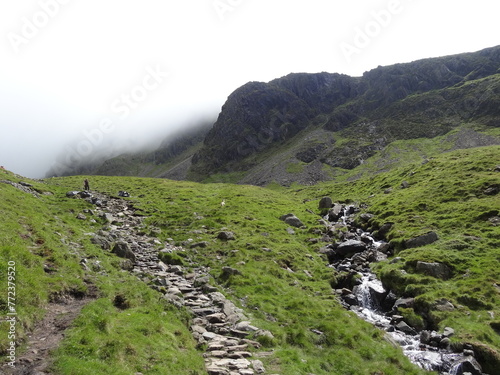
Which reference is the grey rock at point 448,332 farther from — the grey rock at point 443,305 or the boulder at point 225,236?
the boulder at point 225,236

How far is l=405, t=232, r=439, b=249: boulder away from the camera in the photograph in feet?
114

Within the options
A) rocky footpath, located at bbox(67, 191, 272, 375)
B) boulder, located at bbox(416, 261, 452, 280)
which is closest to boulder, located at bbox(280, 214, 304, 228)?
boulder, located at bbox(416, 261, 452, 280)

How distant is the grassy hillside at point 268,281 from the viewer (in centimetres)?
1434

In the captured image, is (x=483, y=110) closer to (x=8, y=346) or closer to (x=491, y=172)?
(x=491, y=172)

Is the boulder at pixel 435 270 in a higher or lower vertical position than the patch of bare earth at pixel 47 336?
lower

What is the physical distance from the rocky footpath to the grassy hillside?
A: 3.13 feet

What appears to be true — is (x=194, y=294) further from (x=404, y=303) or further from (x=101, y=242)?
(x=404, y=303)

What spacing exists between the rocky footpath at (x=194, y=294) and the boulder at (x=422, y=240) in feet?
78.8

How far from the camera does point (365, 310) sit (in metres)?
26.2

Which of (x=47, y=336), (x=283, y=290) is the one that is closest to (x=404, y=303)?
(x=283, y=290)

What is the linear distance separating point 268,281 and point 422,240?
2023cm

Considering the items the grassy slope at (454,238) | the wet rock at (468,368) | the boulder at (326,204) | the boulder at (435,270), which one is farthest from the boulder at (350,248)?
the boulder at (326,204)

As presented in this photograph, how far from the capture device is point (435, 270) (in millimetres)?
28469

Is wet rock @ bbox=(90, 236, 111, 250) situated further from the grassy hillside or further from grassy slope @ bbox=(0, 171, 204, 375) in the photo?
grassy slope @ bbox=(0, 171, 204, 375)
